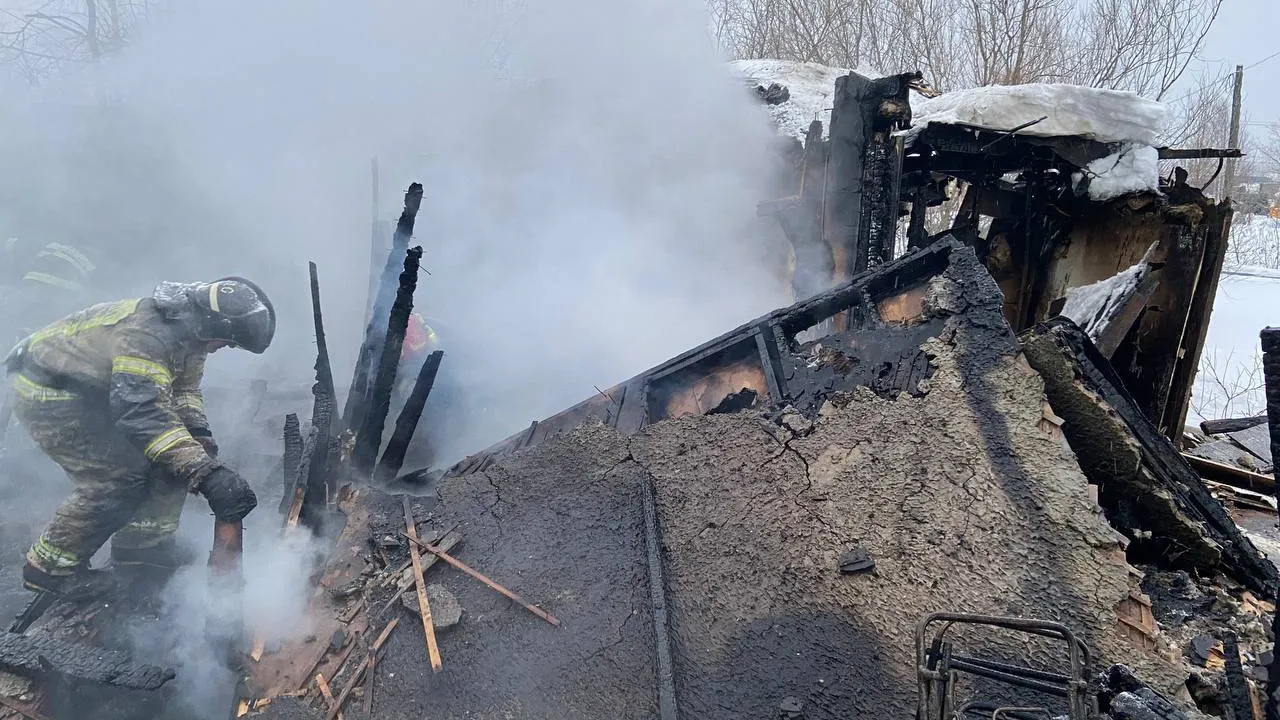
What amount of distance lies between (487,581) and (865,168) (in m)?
4.62

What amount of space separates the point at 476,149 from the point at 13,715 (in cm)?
840

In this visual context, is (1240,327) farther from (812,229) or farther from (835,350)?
(835,350)

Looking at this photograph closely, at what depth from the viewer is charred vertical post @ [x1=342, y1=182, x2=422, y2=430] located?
5.20 m

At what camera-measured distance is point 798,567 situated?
9.27 ft

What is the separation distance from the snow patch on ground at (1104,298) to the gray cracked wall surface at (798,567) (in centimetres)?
281

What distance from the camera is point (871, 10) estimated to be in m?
14.8

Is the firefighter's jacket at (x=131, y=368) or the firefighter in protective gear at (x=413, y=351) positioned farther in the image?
the firefighter in protective gear at (x=413, y=351)

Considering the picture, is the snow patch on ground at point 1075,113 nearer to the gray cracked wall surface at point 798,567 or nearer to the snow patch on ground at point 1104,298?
the snow patch on ground at point 1104,298

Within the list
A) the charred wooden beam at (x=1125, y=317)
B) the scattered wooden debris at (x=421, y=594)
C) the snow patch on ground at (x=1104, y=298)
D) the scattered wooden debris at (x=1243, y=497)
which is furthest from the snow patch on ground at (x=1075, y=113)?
the scattered wooden debris at (x=421, y=594)

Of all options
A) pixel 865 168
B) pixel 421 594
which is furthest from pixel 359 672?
pixel 865 168

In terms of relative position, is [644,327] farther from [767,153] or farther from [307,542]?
[307,542]

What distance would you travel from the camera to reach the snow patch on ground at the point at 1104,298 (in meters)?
5.07

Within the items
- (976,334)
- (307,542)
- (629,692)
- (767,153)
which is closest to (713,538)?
(629,692)

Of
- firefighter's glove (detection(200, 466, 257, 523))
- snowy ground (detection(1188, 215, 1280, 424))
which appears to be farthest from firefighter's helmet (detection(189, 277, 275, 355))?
snowy ground (detection(1188, 215, 1280, 424))
